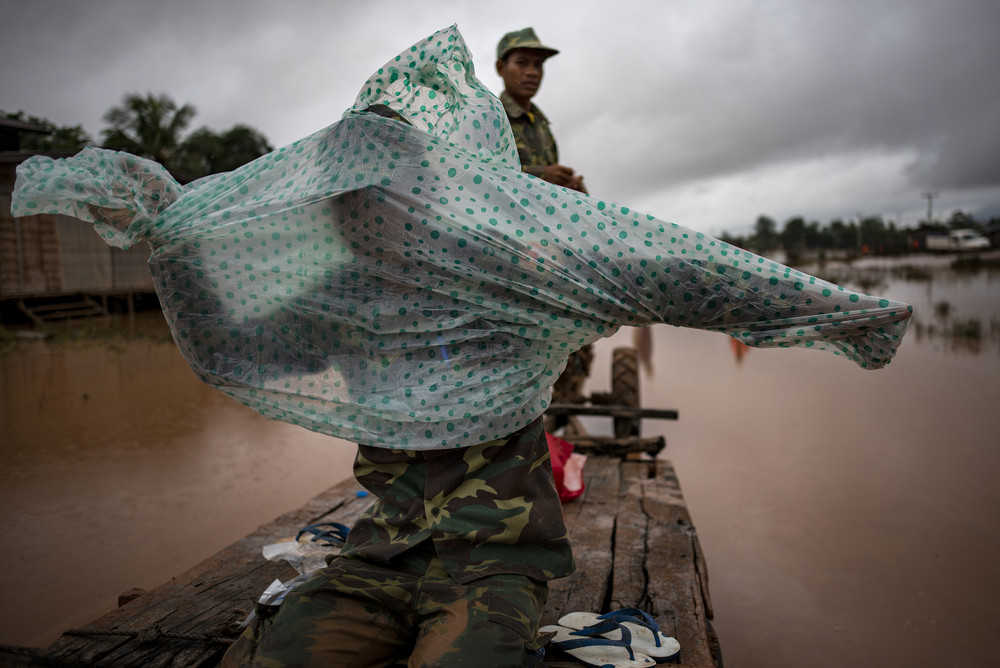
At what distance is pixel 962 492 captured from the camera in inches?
200

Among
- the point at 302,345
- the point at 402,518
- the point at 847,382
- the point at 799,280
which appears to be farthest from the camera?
the point at 847,382

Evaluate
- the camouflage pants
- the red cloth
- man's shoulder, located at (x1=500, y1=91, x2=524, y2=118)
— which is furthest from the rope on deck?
man's shoulder, located at (x1=500, y1=91, x2=524, y2=118)

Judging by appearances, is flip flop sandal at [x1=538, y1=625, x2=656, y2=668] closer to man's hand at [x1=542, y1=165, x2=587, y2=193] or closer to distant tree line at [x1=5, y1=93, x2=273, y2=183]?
man's hand at [x1=542, y1=165, x2=587, y2=193]

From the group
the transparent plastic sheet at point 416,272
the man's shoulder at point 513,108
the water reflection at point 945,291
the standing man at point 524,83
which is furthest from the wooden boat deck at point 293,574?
the water reflection at point 945,291

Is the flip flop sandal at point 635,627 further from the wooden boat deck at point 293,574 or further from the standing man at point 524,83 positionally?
the standing man at point 524,83

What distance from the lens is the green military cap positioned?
13.3ft

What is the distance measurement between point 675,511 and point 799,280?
6.27ft

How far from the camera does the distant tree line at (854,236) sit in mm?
22516

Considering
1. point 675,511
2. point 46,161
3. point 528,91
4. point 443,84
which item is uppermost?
point 528,91

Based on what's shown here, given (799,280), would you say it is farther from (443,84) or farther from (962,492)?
(962,492)

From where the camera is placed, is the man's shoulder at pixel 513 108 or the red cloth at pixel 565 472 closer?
the red cloth at pixel 565 472

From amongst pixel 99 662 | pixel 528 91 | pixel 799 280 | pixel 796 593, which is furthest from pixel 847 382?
pixel 99 662

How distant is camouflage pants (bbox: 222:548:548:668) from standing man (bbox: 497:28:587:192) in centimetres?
287

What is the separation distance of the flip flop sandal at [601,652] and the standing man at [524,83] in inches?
112
